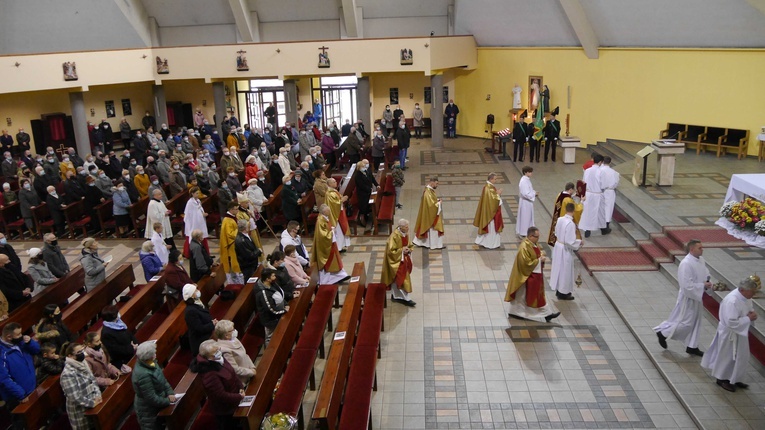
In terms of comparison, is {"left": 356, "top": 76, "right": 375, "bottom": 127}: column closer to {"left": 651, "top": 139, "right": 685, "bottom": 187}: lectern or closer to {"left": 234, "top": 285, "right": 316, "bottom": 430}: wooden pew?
{"left": 651, "top": 139, "right": 685, "bottom": 187}: lectern

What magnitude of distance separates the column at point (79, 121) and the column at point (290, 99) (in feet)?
23.6

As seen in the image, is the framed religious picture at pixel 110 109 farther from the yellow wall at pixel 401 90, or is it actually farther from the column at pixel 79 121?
the yellow wall at pixel 401 90

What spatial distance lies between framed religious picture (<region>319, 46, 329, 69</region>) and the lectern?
1202cm

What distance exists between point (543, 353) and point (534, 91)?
16061 mm

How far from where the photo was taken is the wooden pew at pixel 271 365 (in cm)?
645

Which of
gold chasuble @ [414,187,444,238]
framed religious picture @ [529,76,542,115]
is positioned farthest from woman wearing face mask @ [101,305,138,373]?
framed religious picture @ [529,76,542,115]

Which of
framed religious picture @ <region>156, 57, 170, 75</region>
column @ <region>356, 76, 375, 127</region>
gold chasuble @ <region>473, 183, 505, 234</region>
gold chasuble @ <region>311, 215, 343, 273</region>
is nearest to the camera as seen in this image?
gold chasuble @ <region>311, 215, 343, 273</region>

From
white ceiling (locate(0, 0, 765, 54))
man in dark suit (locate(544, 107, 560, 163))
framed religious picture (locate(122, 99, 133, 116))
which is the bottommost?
man in dark suit (locate(544, 107, 560, 163))

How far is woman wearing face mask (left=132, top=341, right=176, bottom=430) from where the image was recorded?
6.23 meters

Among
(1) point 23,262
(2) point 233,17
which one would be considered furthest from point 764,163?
(2) point 233,17

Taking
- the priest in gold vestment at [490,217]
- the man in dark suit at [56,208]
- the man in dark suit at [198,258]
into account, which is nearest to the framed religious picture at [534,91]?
the priest in gold vestment at [490,217]

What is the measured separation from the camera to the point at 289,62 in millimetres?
22734

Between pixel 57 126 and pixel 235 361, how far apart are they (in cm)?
1993

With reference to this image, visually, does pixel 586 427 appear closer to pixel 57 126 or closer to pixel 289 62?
pixel 289 62
